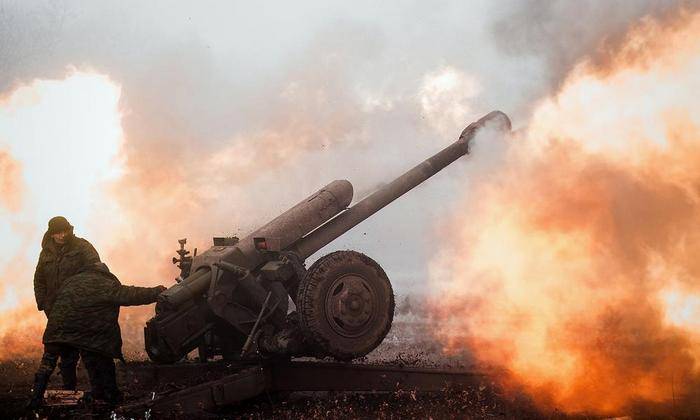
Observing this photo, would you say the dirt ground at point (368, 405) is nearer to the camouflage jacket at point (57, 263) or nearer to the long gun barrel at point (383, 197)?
the camouflage jacket at point (57, 263)

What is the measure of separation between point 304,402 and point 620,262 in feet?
25.6

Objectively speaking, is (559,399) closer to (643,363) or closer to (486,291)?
(643,363)

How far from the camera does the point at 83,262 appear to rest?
789cm

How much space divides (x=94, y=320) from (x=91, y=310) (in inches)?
5.4

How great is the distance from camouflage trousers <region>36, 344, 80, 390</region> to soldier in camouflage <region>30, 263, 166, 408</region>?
98 millimetres

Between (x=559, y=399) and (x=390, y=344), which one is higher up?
(x=390, y=344)

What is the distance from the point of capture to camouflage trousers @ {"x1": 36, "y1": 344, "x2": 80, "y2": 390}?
694 cm

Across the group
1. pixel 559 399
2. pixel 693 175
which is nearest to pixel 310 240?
pixel 559 399

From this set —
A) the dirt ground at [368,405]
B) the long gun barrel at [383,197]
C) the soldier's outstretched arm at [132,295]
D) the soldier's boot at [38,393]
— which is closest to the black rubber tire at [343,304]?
the dirt ground at [368,405]

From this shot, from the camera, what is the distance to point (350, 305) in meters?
7.87

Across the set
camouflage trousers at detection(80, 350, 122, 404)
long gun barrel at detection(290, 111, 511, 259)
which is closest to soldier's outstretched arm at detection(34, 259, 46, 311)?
camouflage trousers at detection(80, 350, 122, 404)

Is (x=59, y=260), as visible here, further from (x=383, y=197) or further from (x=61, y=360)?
(x=383, y=197)

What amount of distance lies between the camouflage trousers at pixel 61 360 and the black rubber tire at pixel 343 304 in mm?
3066

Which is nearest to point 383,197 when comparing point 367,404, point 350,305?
point 350,305
